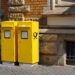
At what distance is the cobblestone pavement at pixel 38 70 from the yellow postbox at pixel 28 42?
0.28m

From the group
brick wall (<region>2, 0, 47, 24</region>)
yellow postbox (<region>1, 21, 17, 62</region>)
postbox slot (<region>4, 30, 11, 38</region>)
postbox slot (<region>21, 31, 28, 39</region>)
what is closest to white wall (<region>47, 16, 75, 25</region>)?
brick wall (<region>2, 0, 47, 24</region>)

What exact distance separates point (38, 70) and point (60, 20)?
175 cm

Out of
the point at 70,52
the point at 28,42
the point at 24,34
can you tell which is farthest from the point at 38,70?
the point at 70,52

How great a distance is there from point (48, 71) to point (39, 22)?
185 cm

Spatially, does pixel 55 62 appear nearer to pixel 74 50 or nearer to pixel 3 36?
pixel 74 50

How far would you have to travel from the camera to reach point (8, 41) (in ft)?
33.8

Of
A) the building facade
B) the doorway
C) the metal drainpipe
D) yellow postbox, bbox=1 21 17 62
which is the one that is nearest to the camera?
yellow postbox, bbox=1 21 17 62

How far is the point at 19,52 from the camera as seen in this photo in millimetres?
10227

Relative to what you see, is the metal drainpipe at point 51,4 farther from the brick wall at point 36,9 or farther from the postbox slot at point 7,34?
the postbox slot at point 7,34

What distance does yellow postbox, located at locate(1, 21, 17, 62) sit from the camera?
402 inches

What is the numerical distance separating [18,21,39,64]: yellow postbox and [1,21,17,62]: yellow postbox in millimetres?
182

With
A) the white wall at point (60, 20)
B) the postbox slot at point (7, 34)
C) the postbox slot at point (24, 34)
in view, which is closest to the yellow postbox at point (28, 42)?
the postbox slot at point (24, 34)

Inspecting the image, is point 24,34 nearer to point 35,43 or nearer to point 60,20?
point 35,43

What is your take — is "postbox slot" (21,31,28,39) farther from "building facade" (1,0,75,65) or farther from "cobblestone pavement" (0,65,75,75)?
"cobblestone pavement" (0,65,75,75)
